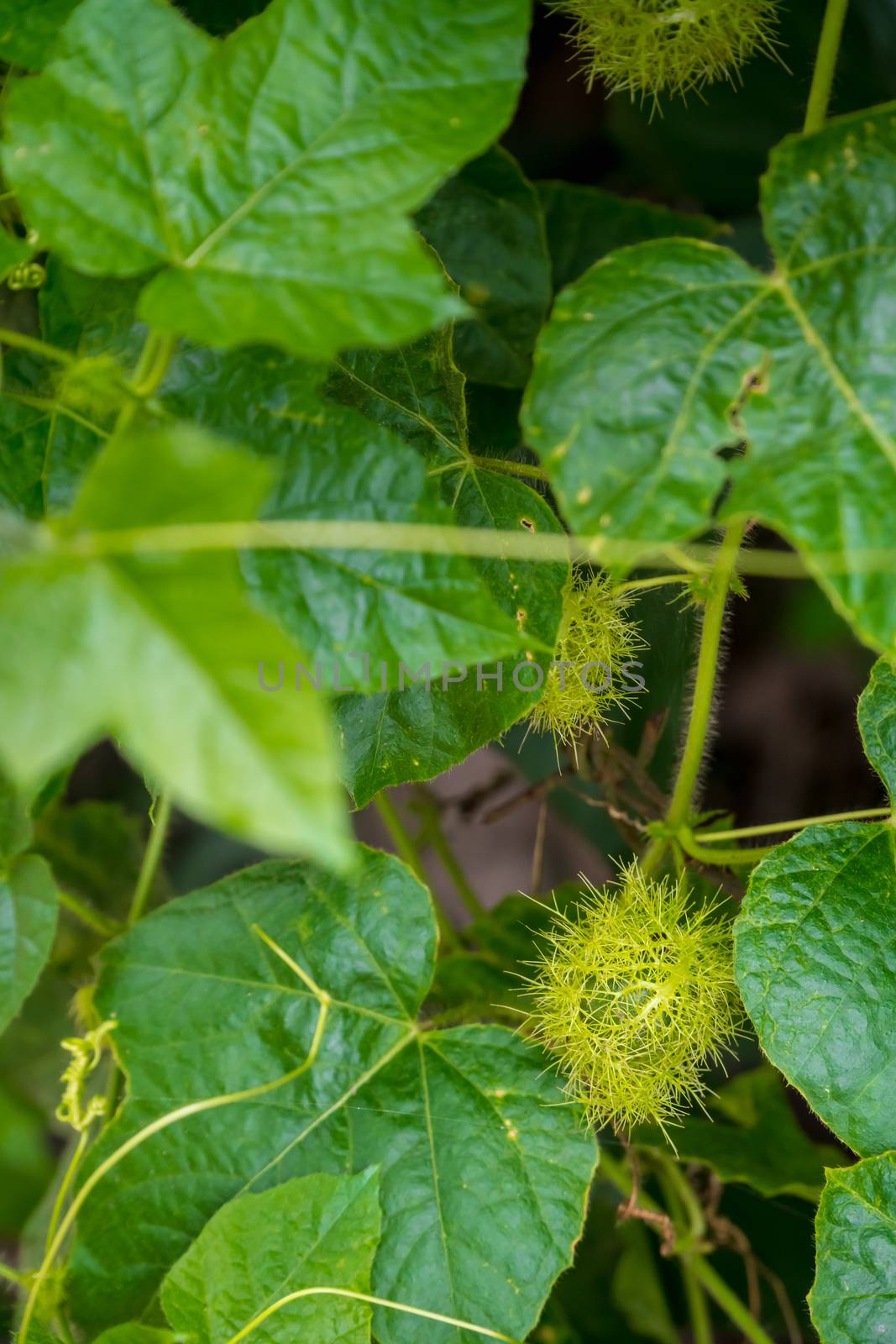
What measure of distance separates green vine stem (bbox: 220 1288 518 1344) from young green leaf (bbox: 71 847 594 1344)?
1.8 inches

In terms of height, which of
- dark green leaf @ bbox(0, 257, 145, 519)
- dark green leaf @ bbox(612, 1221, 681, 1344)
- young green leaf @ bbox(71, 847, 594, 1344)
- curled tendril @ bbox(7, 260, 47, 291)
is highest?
curled tendril @ bbox(7, 260, 47, 291)

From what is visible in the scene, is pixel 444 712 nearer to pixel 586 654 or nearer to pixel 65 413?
pixel 586 654


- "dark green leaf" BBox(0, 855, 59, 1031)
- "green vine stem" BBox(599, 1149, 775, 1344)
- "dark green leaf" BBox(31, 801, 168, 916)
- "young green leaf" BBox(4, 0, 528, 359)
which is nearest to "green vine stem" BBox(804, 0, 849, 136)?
"young green leaf" BBox(4, 0, 528, 359)

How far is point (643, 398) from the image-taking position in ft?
1.81

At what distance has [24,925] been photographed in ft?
2.42

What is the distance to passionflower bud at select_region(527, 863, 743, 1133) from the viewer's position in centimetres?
72

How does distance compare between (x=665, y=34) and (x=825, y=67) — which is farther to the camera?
(x=665, y=34)

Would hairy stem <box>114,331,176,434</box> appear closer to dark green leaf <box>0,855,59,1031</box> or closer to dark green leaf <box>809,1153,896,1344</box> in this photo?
dark green leaf <box>0,855,59,1031</box>

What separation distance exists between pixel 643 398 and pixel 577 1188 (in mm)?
531

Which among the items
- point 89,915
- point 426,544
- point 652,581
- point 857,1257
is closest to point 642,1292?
point 857,1257

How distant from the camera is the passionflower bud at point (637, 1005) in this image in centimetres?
72

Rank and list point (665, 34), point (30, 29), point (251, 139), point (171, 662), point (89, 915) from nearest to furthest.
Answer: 1. point (171, 662)
2. point (251, 139)
3. point (30, 29)
4. point (665, 34)
5. point (89, 915)

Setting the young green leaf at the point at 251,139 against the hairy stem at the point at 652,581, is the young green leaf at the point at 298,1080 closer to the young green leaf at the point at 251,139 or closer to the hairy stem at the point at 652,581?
the hairy stem at the point at 652,581

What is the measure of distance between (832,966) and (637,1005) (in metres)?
0.13
